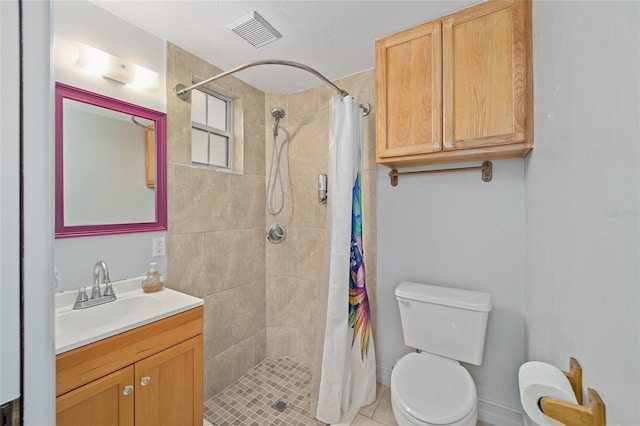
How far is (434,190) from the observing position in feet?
5.93

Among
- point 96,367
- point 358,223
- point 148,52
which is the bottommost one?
point 96,367

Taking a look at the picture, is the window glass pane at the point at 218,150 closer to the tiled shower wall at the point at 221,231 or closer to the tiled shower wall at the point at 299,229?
the tiled shower wall at the point at 221,231

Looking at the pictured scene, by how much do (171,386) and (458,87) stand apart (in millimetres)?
2070

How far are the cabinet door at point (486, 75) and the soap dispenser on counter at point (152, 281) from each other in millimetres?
1786

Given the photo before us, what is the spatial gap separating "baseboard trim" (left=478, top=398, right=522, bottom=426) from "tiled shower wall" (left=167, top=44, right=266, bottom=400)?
5.47 feet

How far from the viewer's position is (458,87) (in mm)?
1431

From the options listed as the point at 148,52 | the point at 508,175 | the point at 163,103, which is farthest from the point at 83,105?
the point at 508,175

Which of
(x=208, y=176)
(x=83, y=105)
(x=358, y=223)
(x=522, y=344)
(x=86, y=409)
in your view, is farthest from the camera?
(x=208, y=176)

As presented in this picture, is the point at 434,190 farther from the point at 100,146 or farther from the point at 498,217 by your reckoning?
the point at 100,146

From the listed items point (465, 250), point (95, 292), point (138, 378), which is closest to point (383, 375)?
point (465, 250)

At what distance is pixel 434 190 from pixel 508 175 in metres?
0.41

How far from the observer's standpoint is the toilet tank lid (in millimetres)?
1490

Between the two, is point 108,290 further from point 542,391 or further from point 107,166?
point 542,391

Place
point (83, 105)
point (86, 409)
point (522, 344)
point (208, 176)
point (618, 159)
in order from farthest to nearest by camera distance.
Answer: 1. point (208, 176)
2. point (522, 344)
3. point (83, 105)
4. point (86, 409)
5. point (618, 159)
